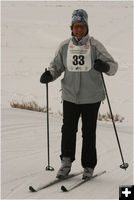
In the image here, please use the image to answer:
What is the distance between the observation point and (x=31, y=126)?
337 inches

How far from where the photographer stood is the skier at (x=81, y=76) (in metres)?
5.56

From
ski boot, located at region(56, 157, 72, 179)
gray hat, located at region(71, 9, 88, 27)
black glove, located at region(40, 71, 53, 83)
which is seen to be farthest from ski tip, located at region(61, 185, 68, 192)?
gray hat, located at region(71, 9, 88, 27)

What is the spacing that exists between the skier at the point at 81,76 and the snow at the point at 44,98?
1.74ft

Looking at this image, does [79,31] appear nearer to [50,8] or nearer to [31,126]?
[31,126]

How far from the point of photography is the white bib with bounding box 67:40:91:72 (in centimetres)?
554

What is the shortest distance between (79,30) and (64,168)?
1447 mm

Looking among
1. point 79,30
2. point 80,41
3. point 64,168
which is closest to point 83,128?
point 64,168

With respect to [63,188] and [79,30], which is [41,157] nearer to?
[63,188]

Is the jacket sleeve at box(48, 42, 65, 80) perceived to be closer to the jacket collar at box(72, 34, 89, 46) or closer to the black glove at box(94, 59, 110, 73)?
the jacket collar at box(72, 34, 89, 46)

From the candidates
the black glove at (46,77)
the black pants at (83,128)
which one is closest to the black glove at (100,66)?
the black pants at (83,128)

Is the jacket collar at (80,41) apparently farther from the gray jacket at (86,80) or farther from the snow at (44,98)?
the snow at (44,98)

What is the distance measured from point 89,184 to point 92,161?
27 centimetres

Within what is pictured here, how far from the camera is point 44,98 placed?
38.5ft

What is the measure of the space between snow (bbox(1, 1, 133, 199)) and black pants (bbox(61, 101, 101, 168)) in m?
0.27
